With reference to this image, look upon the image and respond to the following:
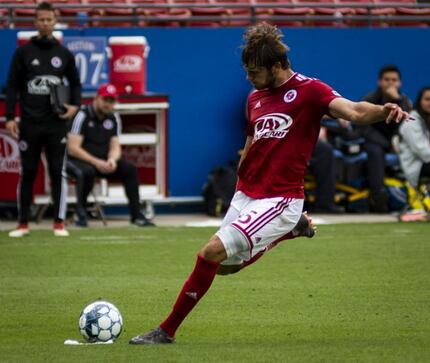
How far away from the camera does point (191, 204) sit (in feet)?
56.9

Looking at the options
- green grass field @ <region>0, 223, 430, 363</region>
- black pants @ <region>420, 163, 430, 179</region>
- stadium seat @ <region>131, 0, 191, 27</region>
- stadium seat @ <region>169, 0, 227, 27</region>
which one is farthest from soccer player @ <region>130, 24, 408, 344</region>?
stadium seat @ <region>169, 0, 227, 27</region>

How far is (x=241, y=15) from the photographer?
19000 mm

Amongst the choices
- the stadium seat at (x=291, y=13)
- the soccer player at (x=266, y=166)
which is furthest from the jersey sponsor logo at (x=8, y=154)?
the soccer player at (x=266, y=166)

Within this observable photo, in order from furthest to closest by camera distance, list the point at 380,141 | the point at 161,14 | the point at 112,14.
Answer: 1. the point at 161,14
2. the point at 112,14
3. the point at 380,141

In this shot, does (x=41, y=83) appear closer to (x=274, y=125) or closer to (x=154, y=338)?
(x=274, y=125)

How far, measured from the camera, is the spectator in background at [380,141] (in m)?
16.4

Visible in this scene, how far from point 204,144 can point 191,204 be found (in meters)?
0.91

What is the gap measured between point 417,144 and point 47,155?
15.9 ft

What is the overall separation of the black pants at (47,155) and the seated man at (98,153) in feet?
4.07

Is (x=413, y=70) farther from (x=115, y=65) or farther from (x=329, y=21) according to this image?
(x=115, y=65)

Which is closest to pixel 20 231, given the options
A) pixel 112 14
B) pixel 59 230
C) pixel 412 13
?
pixel 59 230

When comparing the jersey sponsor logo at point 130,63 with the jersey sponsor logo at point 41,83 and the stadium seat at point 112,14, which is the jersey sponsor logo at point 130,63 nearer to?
the stadium seat at point 112,14

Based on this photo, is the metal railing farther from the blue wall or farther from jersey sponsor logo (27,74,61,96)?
jersey sponsor logo (27,74,61,96)

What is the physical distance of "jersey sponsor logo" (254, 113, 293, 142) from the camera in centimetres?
741
